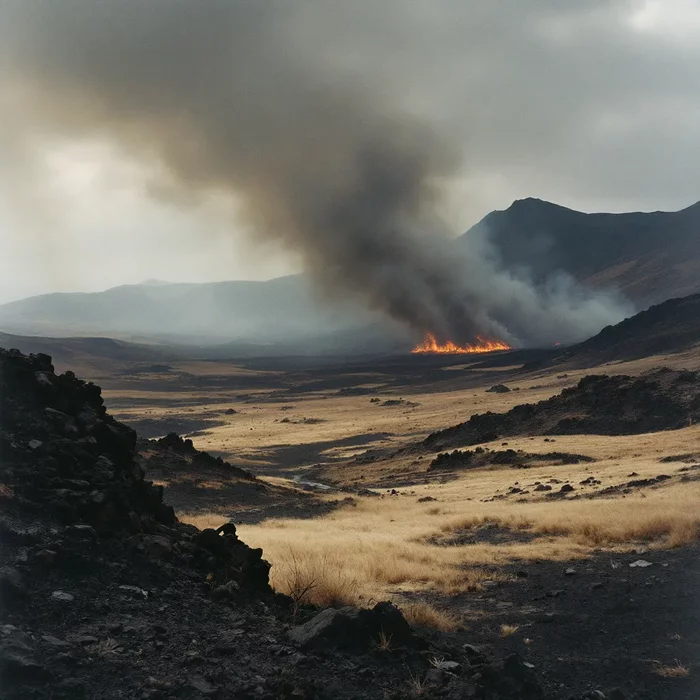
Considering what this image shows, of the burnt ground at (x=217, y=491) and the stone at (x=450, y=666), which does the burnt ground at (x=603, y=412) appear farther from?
the stone at (x=450, y=666)

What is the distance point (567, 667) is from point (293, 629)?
3535 millimetres

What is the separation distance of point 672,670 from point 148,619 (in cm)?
629

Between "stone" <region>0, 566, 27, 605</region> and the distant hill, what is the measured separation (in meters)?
126

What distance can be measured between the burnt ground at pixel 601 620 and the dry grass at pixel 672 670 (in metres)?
0.03

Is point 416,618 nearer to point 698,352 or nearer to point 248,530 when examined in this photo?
point 248,530

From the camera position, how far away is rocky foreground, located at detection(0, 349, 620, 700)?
18.8ft

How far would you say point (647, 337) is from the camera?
130 m

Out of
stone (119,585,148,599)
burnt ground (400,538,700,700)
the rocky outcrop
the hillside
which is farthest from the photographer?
the rocky outcrop

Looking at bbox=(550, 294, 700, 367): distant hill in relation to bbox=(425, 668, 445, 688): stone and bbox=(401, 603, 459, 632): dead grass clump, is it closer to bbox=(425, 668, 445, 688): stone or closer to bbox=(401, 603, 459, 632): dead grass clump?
bbox=(401, 603, 459, 632): dead grass clump

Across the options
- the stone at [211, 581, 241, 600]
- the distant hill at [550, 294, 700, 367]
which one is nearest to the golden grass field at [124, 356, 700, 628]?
the stone at [211, 581, 241, 600]

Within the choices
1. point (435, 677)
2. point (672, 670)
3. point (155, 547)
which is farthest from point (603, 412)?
point (155, 547)

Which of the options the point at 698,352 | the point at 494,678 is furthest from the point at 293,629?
the point at 698,352

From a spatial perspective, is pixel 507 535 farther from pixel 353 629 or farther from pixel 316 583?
pixel 353 629

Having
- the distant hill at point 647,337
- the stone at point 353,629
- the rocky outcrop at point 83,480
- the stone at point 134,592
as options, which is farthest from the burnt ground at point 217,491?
the distant hill at point 647,337
